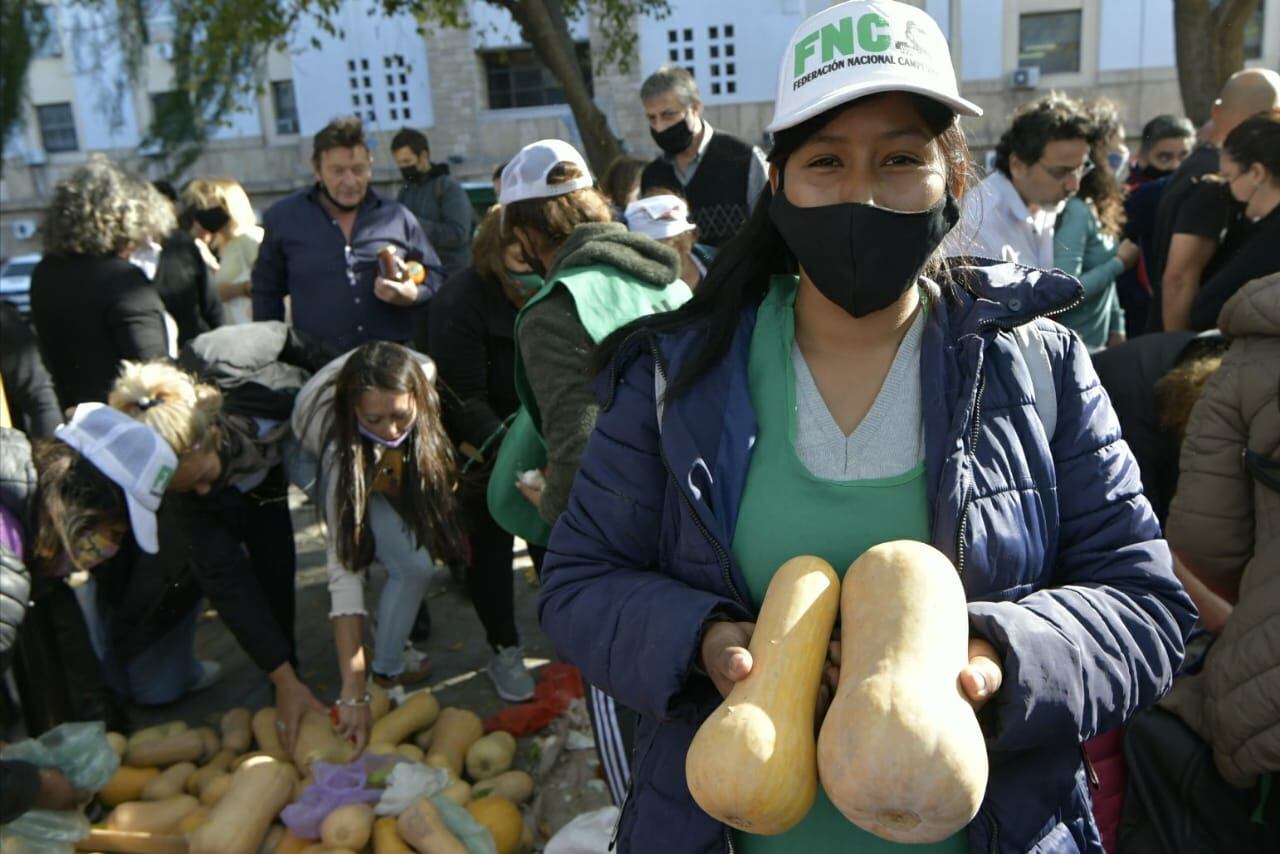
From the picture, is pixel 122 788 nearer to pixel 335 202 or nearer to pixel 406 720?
pixel 406 720

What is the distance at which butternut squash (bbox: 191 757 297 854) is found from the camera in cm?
295

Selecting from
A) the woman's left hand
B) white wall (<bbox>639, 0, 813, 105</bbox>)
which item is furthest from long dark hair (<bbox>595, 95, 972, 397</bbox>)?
white wall (<bbox>639, 0, 813, 105</bbox>)

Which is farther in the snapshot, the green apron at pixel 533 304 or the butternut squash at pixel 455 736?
the butternut squash at pixel 455 736

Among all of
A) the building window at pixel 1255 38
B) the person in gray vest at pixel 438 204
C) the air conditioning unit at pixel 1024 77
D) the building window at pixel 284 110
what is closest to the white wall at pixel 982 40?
the air conditioning unit at pixel 1024 77

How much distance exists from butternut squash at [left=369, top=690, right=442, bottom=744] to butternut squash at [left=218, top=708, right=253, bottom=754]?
19.7 inches

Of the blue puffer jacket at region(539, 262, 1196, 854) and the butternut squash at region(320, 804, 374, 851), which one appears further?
the butternut squash at region(320, 804, 374, 851)

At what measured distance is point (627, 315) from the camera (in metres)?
2.46

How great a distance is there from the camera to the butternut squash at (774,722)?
130cm

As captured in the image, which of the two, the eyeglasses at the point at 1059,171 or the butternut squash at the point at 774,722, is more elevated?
the eyeglasses at the point at 1059,171

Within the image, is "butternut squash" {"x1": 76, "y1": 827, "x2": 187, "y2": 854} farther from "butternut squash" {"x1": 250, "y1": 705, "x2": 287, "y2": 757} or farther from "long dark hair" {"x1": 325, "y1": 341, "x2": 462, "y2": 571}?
"long dark hair" {"x1": 325, "y1": 341, "x2": 462, "y2": 571}

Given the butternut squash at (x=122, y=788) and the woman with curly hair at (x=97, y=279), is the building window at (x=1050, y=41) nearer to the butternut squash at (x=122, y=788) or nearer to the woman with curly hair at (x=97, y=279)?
the woman with curly hair at (x=97, y=279)

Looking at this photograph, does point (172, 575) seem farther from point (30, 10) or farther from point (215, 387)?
point (30, 10)

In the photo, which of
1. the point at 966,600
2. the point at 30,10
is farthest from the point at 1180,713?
the point at 30,10

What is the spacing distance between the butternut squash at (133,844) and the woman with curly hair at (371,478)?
586 mm
